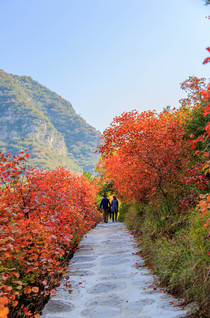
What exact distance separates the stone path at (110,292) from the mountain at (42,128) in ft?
223

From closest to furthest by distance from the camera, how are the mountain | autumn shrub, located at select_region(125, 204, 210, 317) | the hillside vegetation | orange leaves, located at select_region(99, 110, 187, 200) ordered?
autumn shrub, located at select_region(125, 204, 210, 317) < the hillside vegetation < orange leaves, located at select_region(99, 110, 187, 200) < the mountain

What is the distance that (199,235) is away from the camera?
377cm

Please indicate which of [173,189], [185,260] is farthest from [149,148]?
[185,260]

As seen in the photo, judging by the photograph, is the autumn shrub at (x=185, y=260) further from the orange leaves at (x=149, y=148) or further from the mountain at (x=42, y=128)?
the mountain at (x=42, y=128)

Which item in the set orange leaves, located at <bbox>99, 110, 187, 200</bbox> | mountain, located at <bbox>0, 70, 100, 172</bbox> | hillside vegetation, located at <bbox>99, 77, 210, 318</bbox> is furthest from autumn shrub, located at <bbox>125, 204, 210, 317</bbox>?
mountain, located at <bbox>0, 70, 100, 172</bbox>

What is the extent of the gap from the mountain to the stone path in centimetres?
6799

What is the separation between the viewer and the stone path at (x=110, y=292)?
11.7 ft

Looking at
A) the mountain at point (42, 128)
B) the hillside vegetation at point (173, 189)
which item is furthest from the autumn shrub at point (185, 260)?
the mountain at point (42, 128)

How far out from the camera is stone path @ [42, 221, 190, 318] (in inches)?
140

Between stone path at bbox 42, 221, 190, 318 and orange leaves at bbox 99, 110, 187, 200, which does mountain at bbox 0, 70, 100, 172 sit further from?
stone path at bbox 42, 221, 190, 318

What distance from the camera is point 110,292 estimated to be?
4.36m

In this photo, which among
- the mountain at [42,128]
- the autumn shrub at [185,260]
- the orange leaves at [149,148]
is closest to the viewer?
the autumn shrub at [185,260]

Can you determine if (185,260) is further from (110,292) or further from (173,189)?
(173,189)

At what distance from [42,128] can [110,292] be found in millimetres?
99892
